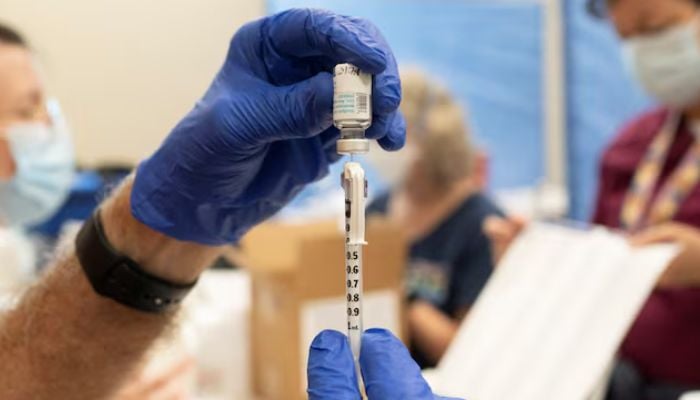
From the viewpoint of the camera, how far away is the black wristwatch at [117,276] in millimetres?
862

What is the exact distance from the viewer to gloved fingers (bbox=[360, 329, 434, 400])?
604 mm

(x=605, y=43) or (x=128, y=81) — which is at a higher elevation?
(x=605, y=43)

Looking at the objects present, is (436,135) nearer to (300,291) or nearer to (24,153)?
(300,291)

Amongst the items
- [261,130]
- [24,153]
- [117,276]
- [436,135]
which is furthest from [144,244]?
[436,135]

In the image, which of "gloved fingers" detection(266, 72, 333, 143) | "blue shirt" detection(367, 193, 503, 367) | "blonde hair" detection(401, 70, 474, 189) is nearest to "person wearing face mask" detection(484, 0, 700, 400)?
"blue shirt" detection(367, 193, 503, 367)

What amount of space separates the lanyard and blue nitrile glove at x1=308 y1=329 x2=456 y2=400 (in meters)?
1.13

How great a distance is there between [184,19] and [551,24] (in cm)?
204

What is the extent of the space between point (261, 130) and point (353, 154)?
123 millimetres

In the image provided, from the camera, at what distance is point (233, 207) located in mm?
866

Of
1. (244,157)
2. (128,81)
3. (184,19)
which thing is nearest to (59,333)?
(244,157)

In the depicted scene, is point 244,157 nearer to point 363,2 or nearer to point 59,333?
point 59,333

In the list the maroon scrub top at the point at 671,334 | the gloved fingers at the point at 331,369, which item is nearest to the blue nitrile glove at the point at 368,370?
the gloved fingers at the point at 331,369

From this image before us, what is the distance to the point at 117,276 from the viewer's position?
0.87m

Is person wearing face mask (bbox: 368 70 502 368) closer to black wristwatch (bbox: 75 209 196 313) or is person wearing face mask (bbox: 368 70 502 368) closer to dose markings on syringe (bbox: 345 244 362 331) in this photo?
black wristwatch (bbox: 75 209 196 313)
